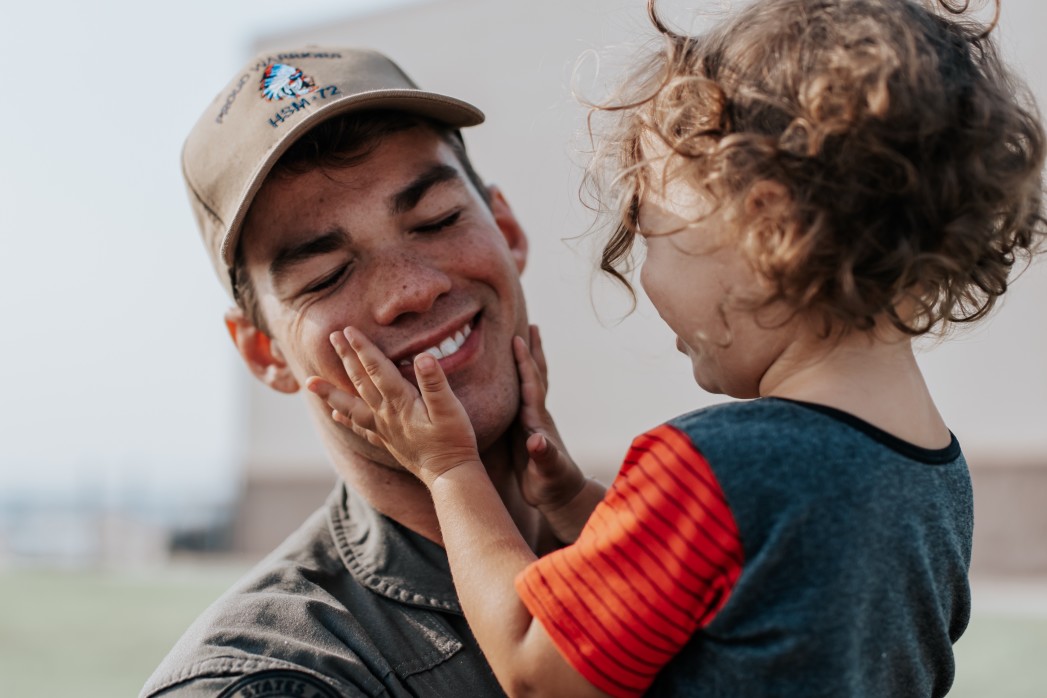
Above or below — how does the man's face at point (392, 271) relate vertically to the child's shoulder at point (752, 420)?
above

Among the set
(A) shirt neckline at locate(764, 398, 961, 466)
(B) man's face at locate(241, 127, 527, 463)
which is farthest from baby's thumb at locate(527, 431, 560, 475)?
(A) shirt neckline at locate(764, 398, 961, 466)

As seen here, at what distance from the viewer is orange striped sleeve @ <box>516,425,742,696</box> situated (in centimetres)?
159

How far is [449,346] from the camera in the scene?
2.42 m

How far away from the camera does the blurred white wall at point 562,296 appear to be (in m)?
16.6

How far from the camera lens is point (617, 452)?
64.0 feet

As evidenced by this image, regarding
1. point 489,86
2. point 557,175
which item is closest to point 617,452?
point 557,175

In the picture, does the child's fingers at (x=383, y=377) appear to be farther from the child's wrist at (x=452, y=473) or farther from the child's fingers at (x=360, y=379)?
the child's wrist at (x=452, y=473)

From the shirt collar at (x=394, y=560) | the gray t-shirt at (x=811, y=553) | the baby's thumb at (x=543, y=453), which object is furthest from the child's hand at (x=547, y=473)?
the gray t-shirt at (x=811, y=553)

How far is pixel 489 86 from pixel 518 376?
1945 centimetres

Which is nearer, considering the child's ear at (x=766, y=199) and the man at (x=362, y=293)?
the child's ear at (x=766, y=199)

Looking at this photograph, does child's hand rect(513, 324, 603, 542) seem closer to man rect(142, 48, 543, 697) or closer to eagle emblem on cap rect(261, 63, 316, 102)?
man rect(142, 48, 543, 697)

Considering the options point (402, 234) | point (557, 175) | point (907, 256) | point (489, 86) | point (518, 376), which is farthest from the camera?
point (489, 86)

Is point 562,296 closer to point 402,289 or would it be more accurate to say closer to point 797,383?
point 402,289

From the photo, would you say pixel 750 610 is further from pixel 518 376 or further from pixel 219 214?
pixel 219 214
